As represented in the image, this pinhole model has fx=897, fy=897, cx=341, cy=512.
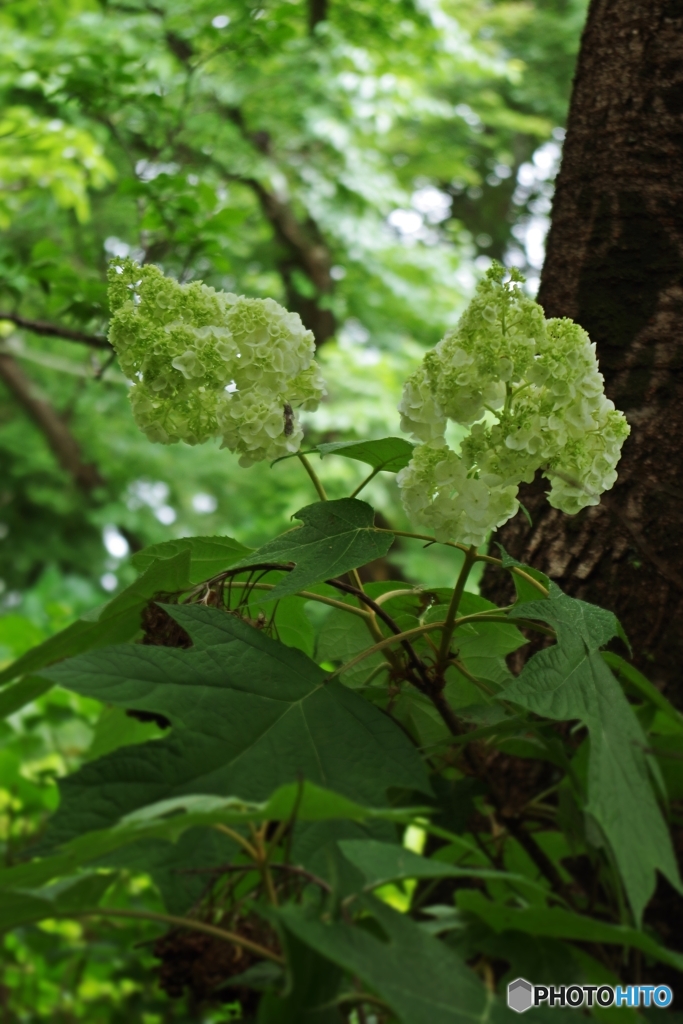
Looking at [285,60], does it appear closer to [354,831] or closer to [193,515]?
[193,515]

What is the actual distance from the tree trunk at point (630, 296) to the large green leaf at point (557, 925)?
1.50ft

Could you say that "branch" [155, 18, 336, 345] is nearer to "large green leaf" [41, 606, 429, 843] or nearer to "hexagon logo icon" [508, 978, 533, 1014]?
"large green leaf" [41, 606, 429, 843]

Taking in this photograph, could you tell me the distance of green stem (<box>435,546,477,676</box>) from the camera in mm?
711

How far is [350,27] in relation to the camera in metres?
4.83

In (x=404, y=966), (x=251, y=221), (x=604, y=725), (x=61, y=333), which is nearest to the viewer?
(x=404, y=966)

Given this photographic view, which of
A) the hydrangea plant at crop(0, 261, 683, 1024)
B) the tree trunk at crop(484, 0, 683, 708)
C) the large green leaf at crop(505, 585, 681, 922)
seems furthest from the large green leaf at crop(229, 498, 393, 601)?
the tree trunk at crop(484, 0, 683, 708)

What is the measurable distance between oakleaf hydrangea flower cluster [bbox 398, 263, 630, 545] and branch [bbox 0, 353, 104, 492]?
5668 millimetres

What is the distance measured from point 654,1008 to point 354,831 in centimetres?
25

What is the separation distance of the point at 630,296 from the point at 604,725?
61 centimetres

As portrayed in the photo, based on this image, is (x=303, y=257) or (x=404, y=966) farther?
(x=303, y=257)

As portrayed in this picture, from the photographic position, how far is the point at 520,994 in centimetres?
56

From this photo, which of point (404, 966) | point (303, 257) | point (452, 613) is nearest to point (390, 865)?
point (404, 966)

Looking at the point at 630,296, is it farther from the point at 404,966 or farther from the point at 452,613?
the point at 404,966

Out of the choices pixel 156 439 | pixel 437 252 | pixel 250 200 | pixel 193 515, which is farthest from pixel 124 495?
pixel 156 439
